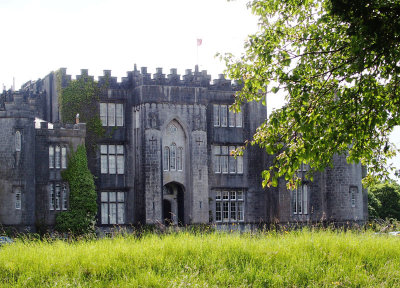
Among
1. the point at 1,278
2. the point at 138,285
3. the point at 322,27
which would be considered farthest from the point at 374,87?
the point at 1,278

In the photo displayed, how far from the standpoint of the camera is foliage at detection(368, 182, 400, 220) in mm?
62781

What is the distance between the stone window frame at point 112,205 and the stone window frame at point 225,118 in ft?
26.4

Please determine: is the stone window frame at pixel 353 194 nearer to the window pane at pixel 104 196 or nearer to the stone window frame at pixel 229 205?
the stone window frame at pixel 229 205

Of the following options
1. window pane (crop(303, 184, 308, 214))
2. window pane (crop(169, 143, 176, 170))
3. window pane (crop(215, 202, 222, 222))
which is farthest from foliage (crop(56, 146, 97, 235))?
window pane (crop(303, 184, 308, 214))

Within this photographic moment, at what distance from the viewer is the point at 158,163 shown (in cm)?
4228

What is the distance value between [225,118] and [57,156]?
11.8 meters

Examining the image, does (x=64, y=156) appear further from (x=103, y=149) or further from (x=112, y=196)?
(x=112, y=196)

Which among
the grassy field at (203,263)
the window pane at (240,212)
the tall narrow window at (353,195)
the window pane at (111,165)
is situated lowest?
the grassy field at (203,263)

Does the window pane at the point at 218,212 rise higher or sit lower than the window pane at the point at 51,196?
lower

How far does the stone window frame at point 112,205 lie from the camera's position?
4286 cm

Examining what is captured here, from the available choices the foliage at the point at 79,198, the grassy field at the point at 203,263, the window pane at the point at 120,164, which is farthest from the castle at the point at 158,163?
the grassy field at the point at 203,263

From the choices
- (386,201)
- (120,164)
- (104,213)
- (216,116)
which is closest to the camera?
(104,213)

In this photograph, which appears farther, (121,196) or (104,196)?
(121,196)

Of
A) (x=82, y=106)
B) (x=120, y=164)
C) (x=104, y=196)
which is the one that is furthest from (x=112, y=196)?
(x=82, y=106)
